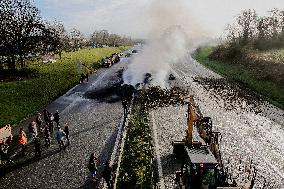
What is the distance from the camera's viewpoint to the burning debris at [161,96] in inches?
1490

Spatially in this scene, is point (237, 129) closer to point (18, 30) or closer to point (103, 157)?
point (103, 157)

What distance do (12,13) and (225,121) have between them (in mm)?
38022

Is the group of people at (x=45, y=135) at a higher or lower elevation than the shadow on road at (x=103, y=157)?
higher

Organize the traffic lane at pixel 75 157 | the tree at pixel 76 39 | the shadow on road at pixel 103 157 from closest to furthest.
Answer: the shadow on road at pixel 103 157 < the traffic lane at pixel 75 157 < the tree at pixel 76 39

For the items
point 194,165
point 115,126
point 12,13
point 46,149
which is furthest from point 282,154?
point 12,13

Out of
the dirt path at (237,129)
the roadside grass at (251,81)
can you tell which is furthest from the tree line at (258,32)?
the dirt path at (237,129)

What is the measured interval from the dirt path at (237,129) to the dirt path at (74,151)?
3794 mm

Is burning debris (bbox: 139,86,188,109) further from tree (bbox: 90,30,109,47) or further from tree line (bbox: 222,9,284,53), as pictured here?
tree (bbox: 90,30,109,47)

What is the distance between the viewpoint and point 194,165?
14648mm

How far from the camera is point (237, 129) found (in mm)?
28625

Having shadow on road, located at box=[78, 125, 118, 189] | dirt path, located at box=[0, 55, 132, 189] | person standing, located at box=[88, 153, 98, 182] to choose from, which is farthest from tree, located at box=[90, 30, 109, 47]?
person standing, located at box=[88, 153, 98, 182]

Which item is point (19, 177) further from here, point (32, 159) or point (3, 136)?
point (3, 136)

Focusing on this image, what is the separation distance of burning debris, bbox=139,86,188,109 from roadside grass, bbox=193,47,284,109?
8.73 meters

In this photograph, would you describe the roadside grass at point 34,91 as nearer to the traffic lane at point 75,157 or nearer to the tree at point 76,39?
the traffic lane at point 75,157
